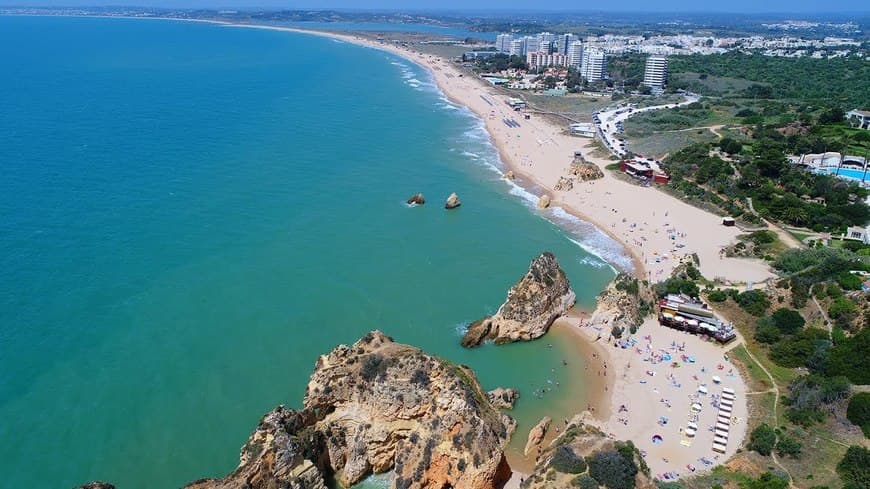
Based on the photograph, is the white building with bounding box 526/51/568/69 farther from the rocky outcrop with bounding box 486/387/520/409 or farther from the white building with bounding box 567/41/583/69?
the rocky outcrop with bounding box 486/387/520/409

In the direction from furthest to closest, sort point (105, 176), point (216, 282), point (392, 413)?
point (105, 176) < point (216, 282) < point (392, 413)

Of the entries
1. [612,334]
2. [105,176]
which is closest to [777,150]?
[612,334]

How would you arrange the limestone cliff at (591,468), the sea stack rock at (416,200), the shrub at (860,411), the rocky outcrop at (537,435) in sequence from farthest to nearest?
1. the sea stack rock at (416,200)
2. the rocky outcrop at (537,435)
3. the shrub at (860,411)
4. the limestone cliff at (591,468)

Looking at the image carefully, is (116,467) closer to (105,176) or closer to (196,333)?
(196,333)

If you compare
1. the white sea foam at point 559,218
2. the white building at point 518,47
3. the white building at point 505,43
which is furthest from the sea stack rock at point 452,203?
the white building at point 505,43

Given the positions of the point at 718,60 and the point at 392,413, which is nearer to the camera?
the point at 392,413

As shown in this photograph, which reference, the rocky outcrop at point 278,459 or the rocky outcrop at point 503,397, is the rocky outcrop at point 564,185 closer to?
the rocky outcrop at point 503,397

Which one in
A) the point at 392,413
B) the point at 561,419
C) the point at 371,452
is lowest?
the point at 561,419

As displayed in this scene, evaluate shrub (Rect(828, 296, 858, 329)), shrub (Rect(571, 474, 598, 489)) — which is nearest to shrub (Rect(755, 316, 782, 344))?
shrub (Rect(828, 296, 858, 329))
